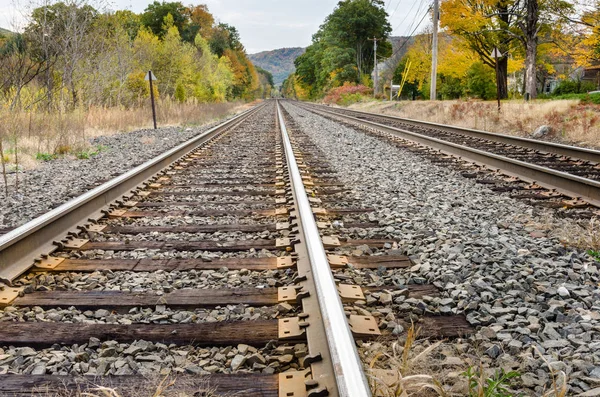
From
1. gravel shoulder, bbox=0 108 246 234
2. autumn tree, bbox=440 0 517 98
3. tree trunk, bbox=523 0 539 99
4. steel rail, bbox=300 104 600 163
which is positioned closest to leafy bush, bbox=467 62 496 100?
autumn tree, bbox=440 0 517 98

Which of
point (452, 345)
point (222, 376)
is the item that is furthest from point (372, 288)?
point (222, 376)

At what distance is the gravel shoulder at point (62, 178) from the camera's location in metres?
4.41

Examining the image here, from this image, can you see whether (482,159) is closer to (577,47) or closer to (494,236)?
(494,236)

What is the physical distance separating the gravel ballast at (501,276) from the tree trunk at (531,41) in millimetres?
20387

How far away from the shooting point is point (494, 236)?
3.50m

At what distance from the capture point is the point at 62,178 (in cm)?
628

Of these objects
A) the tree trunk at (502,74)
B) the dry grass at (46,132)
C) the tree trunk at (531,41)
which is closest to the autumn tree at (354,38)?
the tree trunk at (502,74)

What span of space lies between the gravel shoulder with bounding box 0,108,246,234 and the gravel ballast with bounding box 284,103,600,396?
314 cm

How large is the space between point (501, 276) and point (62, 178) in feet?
18.8

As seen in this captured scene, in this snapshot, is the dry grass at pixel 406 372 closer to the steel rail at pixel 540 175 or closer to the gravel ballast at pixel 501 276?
the gravel ballast at pixel 501 276

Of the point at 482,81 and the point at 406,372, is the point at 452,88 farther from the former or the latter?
the point at 406,372

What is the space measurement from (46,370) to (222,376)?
681 mm

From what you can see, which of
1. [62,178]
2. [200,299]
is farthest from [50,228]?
[62,178]

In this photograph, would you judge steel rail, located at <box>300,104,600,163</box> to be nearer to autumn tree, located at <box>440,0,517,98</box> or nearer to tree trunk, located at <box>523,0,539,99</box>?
tree trunk, located at <box>523,0,539,99</box>
